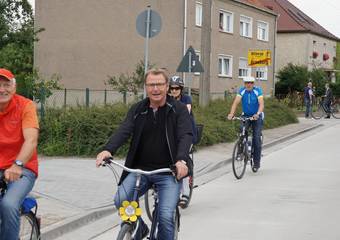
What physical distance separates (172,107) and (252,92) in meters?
6.41

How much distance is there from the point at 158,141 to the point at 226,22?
3423cm

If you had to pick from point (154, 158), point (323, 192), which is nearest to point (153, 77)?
point (154, 158)

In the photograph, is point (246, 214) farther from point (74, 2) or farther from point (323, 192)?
point (74, 2)

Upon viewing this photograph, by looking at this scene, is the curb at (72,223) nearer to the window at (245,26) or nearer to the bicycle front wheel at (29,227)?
the bicycle front wheel at (29,227)

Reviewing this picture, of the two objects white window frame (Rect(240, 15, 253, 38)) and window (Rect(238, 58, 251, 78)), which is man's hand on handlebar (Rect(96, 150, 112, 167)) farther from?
white window frame (Rect(240, 15, 253, 38))

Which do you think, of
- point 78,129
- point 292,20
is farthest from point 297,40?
point 78,129

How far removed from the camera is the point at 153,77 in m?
4.97

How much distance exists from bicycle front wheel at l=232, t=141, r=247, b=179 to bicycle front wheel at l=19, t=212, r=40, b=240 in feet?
21.3

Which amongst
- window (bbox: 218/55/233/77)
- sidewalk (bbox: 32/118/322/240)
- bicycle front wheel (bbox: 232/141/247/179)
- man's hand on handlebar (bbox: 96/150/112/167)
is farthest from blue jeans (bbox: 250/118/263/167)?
window (bbox: 218/55/233/77)

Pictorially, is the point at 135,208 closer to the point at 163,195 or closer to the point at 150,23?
the point at 163,195

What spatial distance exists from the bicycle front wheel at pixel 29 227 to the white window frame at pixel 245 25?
1425 inches

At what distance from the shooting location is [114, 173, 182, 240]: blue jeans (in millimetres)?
4887

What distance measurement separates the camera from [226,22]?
38.5 m

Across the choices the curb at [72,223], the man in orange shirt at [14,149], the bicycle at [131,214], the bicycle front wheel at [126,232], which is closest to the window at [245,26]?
the curb at [72,223]
